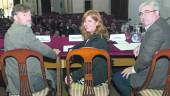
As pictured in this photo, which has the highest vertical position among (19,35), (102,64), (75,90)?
(19,35)

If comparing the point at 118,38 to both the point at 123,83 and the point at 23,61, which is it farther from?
the point at 23,61

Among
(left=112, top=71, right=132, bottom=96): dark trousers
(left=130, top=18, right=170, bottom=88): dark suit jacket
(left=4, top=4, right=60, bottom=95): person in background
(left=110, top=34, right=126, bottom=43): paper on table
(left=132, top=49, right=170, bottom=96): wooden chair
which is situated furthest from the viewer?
(left=110, top=34, right=126, bottom=43): paper on table

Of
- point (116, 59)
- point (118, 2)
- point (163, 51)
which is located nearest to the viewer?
point (163, 51)

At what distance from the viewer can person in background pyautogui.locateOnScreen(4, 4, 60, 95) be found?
2.91m

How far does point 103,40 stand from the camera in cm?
295

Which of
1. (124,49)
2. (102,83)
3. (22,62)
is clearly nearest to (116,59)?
(124,49)

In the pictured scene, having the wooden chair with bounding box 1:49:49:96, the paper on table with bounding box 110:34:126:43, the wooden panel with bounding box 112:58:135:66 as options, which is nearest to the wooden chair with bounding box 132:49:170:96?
the wooden panel with bounding box 112:58:135:66

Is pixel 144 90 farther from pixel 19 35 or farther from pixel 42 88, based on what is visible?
pixel 19 35

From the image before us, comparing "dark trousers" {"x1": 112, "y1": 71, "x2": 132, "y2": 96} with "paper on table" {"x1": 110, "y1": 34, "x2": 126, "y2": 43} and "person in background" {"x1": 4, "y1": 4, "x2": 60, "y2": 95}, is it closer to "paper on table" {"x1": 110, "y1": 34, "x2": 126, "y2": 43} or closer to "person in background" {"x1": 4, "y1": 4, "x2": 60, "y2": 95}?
"paper on table" {"x1": 110, "y1": 34, "x2": 126, "y2": 43}

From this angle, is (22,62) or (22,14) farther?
(22,14)

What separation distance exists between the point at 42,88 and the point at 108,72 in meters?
0.58

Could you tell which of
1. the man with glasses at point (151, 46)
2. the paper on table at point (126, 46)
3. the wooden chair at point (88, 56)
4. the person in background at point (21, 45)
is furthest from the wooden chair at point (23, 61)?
the paper on table at point (126, 46)

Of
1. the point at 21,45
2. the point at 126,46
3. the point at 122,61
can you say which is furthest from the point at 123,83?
the point at 21,45

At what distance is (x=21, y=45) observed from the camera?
2914mm
